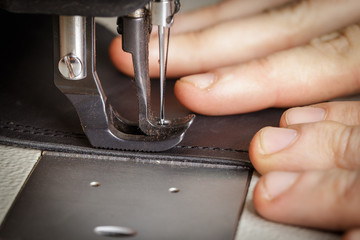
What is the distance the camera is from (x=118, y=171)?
2.38 feet

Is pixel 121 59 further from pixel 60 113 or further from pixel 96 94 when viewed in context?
pixel 96 94

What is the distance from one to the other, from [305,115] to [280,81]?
172 millimetres

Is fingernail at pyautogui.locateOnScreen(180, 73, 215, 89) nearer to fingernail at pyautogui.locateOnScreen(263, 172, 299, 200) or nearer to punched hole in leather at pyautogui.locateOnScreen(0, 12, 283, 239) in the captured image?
punched hole in leather at pyautogui.locateOnScreen(0, 12, 283, 239)

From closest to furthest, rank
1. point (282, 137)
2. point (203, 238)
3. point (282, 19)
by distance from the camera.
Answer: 1. point (203, 238)
2. point (282, 137)
3. point (282, 19)

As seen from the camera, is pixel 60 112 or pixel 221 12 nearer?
pixel 60 112

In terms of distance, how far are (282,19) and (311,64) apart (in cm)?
21

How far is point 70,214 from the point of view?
639 mm

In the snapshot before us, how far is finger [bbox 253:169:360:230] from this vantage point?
1.94ft

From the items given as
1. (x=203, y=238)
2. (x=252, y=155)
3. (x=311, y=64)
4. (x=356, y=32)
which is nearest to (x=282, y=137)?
(x=252, y=155)

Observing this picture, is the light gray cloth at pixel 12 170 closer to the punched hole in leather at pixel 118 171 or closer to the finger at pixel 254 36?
the punched hole in leather at pixel 118 171

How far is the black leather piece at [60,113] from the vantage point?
2.55 ft

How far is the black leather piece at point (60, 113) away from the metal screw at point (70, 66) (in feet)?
0.40

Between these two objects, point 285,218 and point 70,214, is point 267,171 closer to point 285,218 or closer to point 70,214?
point 285,218

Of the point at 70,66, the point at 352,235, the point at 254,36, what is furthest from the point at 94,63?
the point at 254,36
